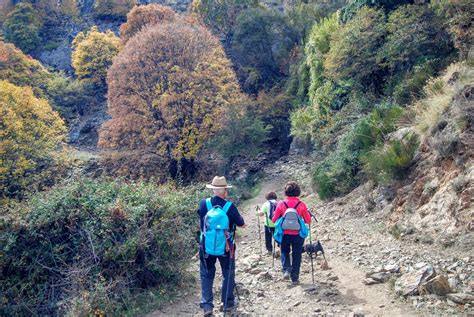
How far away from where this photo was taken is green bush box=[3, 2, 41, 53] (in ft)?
144

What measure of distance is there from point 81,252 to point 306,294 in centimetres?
345

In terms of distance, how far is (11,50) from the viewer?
1320 inches

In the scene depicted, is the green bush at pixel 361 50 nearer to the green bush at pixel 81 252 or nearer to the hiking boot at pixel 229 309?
the green bush at pixel 81 252

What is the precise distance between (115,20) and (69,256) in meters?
47.1

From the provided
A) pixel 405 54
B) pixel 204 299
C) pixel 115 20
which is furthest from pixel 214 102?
pixel 115 20

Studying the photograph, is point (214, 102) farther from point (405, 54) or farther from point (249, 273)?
point (249, 273)

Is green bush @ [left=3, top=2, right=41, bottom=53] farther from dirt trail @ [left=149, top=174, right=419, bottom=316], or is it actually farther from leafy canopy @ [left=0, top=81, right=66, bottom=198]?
dirt trail @ [left=149, top=174, right=419, bottom=316]

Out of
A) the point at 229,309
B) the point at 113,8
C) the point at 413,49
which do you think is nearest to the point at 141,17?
the point at 113,8

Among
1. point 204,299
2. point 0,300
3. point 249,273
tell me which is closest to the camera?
point 204,299

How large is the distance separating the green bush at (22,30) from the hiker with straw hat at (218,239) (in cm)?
4512

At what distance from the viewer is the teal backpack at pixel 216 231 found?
5.45m

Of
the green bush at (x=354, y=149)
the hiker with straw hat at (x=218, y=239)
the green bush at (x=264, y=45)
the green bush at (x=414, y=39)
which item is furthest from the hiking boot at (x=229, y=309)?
the green bush at (x=264, y=45)

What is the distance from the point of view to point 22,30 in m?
43.8

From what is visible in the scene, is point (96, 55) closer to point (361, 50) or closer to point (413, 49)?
point (361, 50)
